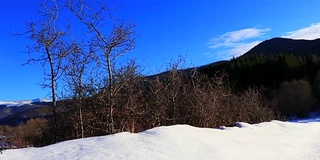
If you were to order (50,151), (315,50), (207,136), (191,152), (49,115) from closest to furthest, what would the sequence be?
1. (50,151)
2. (191,152)
3. (207,136)
4. (49,115)
5. (315,50)

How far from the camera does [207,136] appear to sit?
10008 millimetres

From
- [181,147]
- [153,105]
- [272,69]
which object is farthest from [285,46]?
[181,147]

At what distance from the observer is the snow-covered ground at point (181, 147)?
752 centimetres

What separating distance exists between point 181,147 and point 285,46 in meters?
168

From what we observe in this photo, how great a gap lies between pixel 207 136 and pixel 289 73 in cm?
6820

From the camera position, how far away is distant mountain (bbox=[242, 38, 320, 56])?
148m

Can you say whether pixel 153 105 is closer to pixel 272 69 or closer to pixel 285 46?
pixel 272 69

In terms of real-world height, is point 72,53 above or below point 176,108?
above

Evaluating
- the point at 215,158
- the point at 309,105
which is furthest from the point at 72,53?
the point at 309,105

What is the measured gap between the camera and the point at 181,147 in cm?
863

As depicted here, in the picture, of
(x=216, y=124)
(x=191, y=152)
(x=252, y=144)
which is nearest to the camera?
(x=191, y=152)

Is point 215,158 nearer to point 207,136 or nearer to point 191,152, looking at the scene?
point 191,152

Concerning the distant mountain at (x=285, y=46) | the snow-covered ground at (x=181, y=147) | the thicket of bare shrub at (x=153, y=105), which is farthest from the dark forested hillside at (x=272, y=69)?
the distant mountain at (x=285, y=46)

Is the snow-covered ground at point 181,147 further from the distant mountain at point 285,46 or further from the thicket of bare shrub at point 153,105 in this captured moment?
the distant mountain at point 285,46
